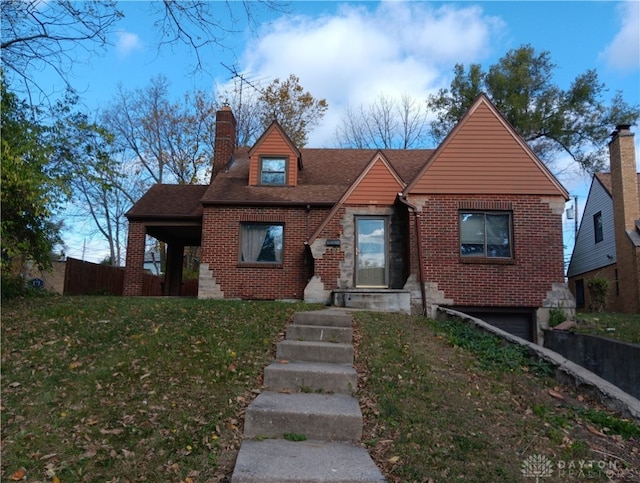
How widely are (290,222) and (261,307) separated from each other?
4929 millimetres

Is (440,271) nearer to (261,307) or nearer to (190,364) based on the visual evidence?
(261,307)

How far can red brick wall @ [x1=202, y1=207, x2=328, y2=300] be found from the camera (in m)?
13.1

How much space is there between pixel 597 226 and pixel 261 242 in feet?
Result: 51.7

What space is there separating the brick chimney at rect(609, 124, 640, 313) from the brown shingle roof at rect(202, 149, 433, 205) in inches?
264

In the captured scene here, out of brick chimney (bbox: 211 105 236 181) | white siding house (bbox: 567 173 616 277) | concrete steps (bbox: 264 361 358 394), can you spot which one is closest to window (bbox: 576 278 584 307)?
Result: white siding house (bbox: 567 173 616 277)

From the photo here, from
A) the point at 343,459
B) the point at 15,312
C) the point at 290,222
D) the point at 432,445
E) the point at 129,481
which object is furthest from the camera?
the point at 290,222

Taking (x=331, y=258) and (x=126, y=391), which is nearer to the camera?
(x=126, y=391)

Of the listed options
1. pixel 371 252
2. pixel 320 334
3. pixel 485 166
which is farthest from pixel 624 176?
pixel 320 334

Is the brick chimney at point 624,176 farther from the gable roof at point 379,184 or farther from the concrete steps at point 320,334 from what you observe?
the concrete steps at point 320,334

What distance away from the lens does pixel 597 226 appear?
2048cm

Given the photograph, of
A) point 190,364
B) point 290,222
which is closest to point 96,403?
point 190,364

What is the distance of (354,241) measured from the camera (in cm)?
1220

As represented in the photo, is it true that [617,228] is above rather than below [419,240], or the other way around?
above

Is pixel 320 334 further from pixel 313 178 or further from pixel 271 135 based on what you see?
pixel 271 135
